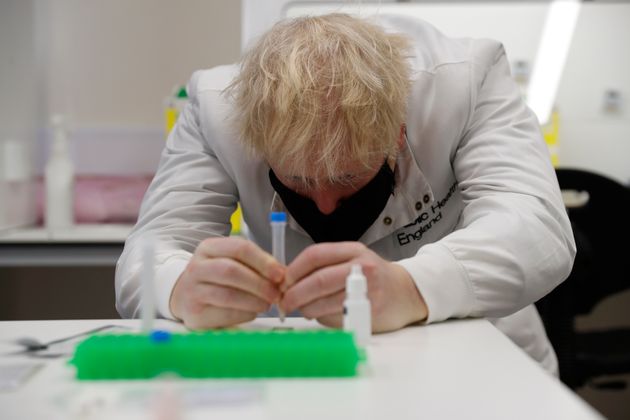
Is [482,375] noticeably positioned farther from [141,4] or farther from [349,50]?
[141,4]

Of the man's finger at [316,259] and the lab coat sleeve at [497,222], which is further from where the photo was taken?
the lab coat sleeve at [497,222]

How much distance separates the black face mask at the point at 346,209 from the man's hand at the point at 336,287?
302mm

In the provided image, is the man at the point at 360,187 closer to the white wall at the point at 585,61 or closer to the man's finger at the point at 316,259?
the man's finger at the point at 316,259

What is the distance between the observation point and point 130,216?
7.39 ft

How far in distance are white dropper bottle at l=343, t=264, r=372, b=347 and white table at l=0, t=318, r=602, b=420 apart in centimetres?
3

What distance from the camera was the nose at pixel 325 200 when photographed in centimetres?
118

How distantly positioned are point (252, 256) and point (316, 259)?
0.08m

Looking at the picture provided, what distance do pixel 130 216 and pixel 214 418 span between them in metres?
1.71

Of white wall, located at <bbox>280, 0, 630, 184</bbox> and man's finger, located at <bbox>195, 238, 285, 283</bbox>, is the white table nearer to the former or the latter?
man's finger, located at <bbox>195, 238, 285, 283</bbox>

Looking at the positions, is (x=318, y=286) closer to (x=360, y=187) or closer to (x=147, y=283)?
(x=147, y=283)

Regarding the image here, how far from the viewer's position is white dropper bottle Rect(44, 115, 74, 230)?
2105 mm

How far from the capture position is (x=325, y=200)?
3.94ft

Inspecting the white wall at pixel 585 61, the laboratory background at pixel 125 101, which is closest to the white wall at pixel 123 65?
the laboratory background at pixel 125 101

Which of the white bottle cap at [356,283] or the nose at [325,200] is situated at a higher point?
the white bottle cap at [356,283]
